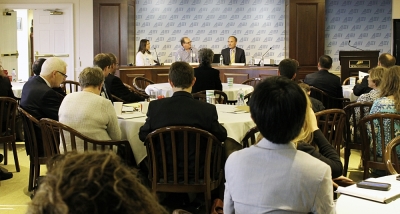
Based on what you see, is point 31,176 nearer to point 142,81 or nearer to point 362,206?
point 362,206

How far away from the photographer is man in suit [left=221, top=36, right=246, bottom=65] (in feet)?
37.7

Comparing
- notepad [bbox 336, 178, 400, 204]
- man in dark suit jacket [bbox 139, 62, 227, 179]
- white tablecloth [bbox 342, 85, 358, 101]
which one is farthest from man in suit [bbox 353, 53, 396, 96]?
notepad [bbox 336, 178, 400, 204]

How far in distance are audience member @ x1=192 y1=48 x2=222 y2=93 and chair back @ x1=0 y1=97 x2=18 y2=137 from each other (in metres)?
2.30

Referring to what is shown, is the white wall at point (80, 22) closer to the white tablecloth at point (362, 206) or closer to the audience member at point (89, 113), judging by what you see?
the audience member at point (89, 113)

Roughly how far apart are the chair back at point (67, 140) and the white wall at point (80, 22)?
7.87 m

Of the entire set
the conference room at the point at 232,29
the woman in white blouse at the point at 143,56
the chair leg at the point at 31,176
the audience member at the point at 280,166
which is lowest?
the chair leg at the point at 31,176

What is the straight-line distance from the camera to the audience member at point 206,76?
6953 millimetres

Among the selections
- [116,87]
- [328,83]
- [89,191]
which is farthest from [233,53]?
[89,191]

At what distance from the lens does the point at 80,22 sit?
11930 millimetres

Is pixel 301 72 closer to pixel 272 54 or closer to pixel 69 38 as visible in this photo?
pixel 272 54

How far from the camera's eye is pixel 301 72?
11484mm

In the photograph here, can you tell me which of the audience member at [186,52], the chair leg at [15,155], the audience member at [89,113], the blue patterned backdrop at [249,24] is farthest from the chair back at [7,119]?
the blue patterned backdrop at [249,24]

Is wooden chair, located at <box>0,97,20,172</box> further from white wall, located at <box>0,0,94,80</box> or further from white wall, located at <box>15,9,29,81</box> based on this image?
white wall, located at <box>15,9,29,81</box>

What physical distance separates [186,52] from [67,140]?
773 cm
